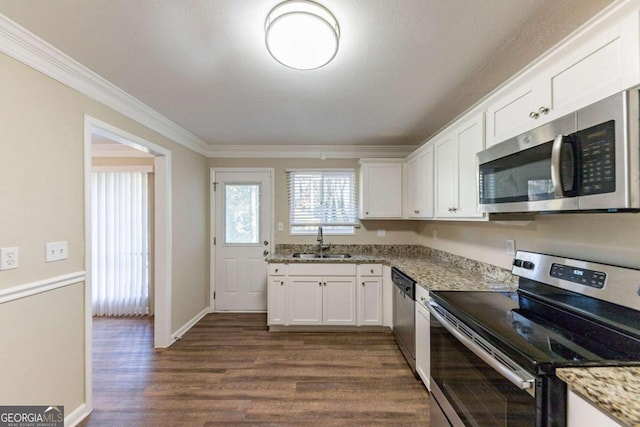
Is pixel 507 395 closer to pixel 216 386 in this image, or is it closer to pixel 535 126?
pixel 535 126

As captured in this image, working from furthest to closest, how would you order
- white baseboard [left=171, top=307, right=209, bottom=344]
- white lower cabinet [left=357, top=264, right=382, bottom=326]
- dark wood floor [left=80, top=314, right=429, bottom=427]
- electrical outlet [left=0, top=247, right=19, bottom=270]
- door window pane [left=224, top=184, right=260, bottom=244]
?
1. door window pane [left=224, top=184, right=260, bottom=244]
2. white lower cabinet [left=357, top=264, right=382, bottom=326]
3. white baseboard [left=171, top=307, right=209, bottom=344]
4. dark wood floor [left=80, top=314, right=429, bottom=427]
5. electrical outlet [left=0, top=247, right=19, bottom=270]

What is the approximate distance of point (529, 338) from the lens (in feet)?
3.67

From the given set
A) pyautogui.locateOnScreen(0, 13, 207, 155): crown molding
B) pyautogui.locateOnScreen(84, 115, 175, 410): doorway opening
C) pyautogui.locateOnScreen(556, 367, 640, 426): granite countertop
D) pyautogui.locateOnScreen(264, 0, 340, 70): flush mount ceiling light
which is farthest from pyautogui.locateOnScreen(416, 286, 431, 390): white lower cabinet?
pyautogui.locateOnScreen(0, 13, 207, 155): crown molding

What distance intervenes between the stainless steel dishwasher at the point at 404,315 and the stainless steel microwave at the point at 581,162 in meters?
1.23

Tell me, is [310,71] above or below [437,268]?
above

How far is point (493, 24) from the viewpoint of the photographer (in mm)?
1426

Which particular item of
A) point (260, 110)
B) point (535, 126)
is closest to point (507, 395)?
point (535, 126)

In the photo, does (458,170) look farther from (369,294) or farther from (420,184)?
(369,294)

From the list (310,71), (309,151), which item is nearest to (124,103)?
(310,71)

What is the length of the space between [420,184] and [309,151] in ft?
5.30

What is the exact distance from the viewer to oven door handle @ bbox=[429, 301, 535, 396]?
944 millimetres

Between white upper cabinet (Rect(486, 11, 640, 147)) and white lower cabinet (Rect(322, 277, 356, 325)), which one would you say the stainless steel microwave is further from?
white lower cabinet (Rect(322, 277, 356, 325))

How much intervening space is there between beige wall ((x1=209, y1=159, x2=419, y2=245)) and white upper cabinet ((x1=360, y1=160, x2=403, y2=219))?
1.22 feet

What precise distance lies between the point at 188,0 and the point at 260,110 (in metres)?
1.31
